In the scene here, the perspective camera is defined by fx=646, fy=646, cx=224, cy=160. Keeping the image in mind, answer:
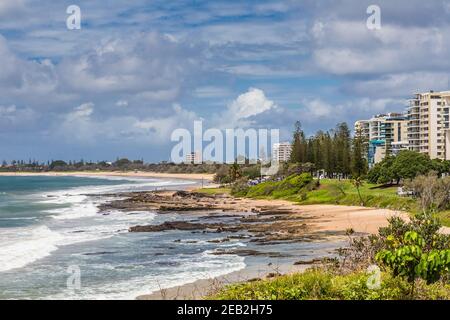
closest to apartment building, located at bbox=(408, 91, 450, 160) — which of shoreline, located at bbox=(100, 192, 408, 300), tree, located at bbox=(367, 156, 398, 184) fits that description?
tree, located at bbox=(367, 156, 398, 184)

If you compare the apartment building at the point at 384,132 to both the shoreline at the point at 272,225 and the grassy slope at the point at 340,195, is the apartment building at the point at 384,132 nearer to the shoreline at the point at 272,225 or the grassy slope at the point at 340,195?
the grassy slope at the point at 340,195

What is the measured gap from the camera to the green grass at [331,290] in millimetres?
9383

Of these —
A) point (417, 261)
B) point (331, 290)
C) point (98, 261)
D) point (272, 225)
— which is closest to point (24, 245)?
point (98, 261)

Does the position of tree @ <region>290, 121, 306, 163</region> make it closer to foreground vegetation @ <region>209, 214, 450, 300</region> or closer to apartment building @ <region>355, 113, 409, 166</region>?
apartment building @ <region>355, 113, 409, 166</region>

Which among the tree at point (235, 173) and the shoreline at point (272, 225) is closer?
the shoreline at point (272, 225)

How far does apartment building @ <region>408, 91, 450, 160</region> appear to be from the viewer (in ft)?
319

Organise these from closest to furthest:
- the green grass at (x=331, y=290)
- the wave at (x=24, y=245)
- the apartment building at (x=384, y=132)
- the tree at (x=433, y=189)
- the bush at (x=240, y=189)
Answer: the green grass at (x=331, y=290) → the wave at (x=24, y=245) → the tree at (x=433, y=189) → the bush at (x=240, y=189) → the apartment building at (x=384, y=132)

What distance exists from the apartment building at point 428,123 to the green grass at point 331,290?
292ft

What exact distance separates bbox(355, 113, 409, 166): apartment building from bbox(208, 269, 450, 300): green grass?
105 meters

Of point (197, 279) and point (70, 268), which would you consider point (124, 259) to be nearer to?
point (70, 268)

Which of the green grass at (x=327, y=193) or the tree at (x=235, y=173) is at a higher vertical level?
the tree at (x=235, y=173)

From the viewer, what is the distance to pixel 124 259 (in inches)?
1018

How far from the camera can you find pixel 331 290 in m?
9.84

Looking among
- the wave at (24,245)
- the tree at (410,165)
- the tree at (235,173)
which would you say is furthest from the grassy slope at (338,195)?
the wave at (24,245)
